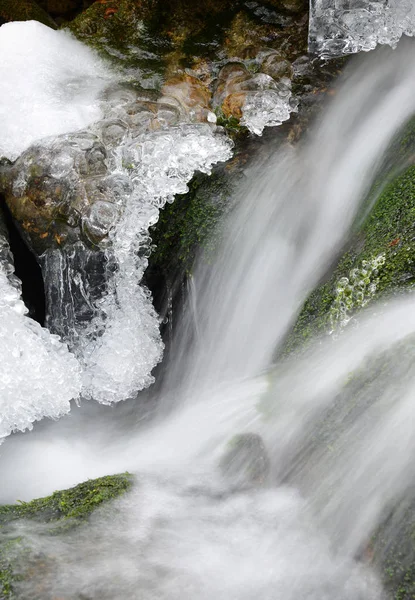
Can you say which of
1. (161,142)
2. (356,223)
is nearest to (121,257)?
(161,142)

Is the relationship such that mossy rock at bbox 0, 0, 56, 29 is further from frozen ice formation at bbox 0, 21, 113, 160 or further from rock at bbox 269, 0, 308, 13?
rock at bbox 269, 0, 308, 13

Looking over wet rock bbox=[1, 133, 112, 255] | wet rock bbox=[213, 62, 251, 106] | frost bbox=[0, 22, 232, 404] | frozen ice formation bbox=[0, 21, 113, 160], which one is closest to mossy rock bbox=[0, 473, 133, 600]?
frost bbox=[0, 22, 232, 404]

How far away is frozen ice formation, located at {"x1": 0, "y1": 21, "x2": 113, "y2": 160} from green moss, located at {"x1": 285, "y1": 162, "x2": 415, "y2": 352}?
→ 1988 mm

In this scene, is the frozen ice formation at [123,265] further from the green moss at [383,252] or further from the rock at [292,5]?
the rock at [292,5]

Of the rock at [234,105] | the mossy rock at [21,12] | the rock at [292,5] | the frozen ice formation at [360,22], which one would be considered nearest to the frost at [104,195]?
the rock at [234,105]

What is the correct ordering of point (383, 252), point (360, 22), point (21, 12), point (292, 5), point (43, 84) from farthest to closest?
point (21, 12) < point (292, 5) < point (43, 84) < point (360, 22) < point (383, 252)

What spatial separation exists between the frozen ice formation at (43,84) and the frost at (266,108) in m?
1.01

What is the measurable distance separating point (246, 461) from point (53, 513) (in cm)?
83

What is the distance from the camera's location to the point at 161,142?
12.1ft

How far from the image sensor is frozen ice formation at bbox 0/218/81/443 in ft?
11.0

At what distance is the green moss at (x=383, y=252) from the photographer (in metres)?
2.68

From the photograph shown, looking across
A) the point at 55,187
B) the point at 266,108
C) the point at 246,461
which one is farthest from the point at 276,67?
the point at 246,461

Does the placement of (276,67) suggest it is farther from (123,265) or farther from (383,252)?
(383,252)

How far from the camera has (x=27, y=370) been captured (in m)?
3.42
